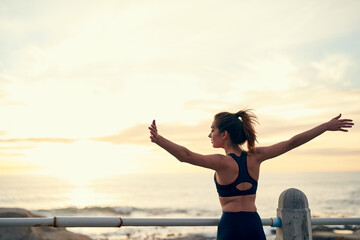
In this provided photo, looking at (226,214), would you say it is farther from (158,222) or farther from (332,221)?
(332,221)

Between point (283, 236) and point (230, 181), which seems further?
point (283, 236)

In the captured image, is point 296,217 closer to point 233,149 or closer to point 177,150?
point 233,149

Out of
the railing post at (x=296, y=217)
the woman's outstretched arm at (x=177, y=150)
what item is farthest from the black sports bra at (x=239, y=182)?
the railing post at (x=296, y=217)

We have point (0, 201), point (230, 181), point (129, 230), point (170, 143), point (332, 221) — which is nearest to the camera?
point (170, 143)

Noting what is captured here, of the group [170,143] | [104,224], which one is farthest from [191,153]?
[104,224]

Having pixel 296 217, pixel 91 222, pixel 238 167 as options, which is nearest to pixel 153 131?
pixel 238 167

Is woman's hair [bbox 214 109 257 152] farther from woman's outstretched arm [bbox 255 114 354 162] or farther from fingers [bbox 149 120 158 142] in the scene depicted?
fingers [bbox 149 120 158 142]

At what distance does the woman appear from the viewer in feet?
11.8

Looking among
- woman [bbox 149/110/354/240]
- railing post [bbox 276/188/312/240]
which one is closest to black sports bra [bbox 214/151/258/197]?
woman [bbox 149/110/354/240]

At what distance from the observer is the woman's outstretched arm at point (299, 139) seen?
385 cm

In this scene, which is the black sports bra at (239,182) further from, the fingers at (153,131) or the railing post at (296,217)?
the fingers at (153,131)

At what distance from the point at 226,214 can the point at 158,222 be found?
0.66 metres

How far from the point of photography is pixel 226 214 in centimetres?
368

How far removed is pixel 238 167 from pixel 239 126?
15.6 inches
